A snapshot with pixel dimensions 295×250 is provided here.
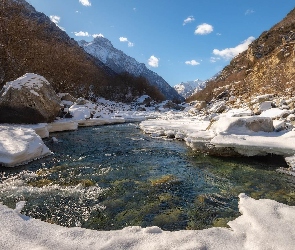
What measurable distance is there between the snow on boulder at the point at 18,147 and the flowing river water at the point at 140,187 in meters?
0.37

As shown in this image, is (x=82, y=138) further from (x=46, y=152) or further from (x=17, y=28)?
(x=17, y=28)

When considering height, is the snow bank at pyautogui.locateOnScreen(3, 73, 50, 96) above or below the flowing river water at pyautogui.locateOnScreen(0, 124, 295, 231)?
above

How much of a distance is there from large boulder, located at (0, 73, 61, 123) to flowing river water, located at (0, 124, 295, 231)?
6.11 metres

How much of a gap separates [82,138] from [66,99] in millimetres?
16820

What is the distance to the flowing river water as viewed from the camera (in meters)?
6.36

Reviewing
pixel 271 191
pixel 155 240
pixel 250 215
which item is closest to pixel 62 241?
pixel 155 240

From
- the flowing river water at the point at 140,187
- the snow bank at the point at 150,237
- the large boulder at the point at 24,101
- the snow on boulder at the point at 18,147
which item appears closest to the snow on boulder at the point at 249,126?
the flowing river water at the point at 140,187

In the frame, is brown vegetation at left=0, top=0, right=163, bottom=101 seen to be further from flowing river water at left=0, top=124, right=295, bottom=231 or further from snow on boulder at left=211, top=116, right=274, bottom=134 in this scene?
snow on boulder at left=211, top=116, right=274, bottom=134

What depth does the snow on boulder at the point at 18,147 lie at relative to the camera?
10164 mm

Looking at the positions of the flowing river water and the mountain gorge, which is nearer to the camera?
the flowing river water

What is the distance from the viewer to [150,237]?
170 inches

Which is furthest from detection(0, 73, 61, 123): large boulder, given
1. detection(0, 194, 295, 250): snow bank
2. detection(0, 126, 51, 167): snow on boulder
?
detection(0, 194, 295, 250): snow bank

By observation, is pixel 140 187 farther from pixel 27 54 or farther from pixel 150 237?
pixel 27 54

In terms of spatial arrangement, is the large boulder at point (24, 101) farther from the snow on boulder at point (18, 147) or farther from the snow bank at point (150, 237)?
the snow bank at point (150, 237)
